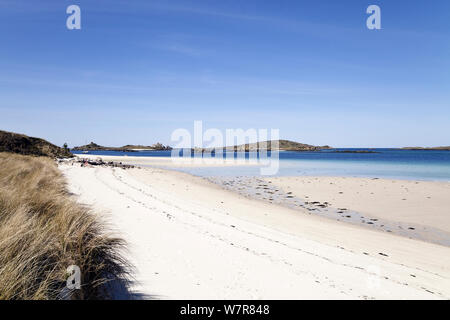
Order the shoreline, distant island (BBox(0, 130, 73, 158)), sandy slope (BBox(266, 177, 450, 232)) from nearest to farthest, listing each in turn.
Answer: the shoreline < sandy slope (BBox(266, 177, 450, 232)) < distant island (BBox(0, 130, 73, 158))

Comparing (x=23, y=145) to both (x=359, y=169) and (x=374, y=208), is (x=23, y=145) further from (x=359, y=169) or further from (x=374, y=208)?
(x=359, y=169)

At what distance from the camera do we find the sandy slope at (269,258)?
4527 millimetres

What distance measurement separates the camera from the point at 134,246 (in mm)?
6145

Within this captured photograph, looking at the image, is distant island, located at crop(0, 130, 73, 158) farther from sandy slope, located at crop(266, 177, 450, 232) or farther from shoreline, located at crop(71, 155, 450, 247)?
sandy slope, located at crop(266, 177, 450, 232)

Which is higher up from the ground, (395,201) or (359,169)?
(359,169)

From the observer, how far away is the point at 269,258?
237 inches

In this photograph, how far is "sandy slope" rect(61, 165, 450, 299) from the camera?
4527 mm

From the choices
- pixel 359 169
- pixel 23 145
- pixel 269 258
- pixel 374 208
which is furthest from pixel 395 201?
pixel 23 145

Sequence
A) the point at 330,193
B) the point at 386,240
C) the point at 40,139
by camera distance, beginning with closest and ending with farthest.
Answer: the point at 386,240
the point at 330,193
the point at 40,139

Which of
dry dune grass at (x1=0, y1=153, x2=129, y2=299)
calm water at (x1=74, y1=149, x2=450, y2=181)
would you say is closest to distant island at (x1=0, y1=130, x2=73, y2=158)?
calm water at (x1=74, y1=149, x2=450, y2=181)
